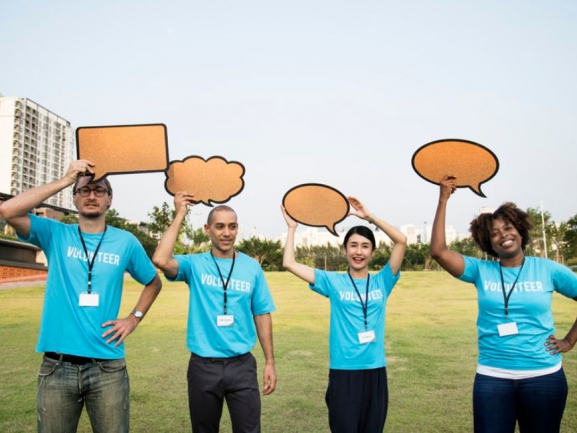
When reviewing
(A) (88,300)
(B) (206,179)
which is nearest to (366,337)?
(B) (206,179)

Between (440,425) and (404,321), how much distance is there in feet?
22.9

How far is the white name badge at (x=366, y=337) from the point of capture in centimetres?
300

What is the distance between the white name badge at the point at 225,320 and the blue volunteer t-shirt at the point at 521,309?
1.51 meters

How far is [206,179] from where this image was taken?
11.4ft

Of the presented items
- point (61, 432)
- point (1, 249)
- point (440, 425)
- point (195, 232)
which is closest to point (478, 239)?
point (440, 425)

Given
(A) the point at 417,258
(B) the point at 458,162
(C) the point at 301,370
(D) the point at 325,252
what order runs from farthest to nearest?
(D) the point at 325,252, (A) the point at 417,258, (C) the point at 301,370, (B) the point at 458,162

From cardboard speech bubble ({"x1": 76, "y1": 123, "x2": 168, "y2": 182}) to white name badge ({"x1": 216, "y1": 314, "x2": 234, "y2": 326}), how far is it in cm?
106

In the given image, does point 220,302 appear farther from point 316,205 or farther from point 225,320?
point 316,205

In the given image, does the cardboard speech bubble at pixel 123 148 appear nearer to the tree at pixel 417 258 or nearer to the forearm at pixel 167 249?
the forearm at pixel 167 249

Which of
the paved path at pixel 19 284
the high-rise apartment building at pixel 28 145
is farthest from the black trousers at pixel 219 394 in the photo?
the high-rise apartment building at pixel 28 145

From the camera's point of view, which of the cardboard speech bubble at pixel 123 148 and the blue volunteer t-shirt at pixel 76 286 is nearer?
the blue volunteer t-shirt at pixel 76 286

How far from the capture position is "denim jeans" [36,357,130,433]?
249 centimetres

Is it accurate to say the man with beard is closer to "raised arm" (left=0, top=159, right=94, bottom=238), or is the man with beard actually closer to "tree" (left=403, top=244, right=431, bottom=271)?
"raised arm" (left=0, top=159, right=94, bottom=238)

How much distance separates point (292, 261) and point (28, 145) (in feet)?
291
